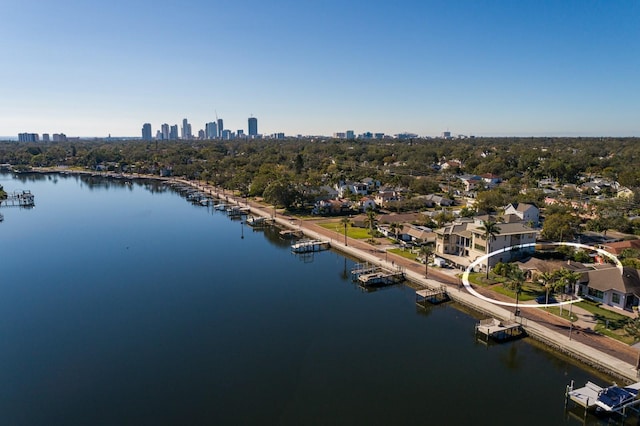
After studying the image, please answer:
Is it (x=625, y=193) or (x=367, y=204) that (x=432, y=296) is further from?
(x=625, y=193)

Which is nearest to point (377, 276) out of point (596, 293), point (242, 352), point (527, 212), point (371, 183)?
point (242, 352)

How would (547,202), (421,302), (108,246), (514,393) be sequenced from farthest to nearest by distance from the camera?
(547,202) → (108,246) → (421,302) → (514,393)

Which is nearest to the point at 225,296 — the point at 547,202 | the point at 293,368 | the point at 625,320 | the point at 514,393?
the point at 293,368

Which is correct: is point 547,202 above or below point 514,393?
above

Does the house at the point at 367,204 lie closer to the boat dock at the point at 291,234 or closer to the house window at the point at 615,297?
the boat dock at the point at 291,234

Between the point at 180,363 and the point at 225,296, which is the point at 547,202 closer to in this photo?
the point at 225,296

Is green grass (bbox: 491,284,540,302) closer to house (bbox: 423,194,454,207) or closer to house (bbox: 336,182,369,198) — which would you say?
house (bbox: 423,194,454,207)
